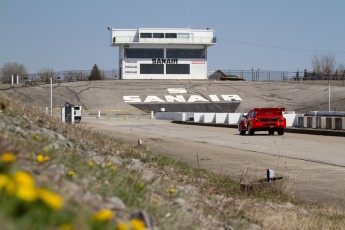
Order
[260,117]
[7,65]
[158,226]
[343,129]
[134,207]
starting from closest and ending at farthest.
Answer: [158,226], [134,207], [260,117], [343,129], [7,65]

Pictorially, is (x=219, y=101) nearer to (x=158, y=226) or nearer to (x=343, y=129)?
(x=343, y=129)

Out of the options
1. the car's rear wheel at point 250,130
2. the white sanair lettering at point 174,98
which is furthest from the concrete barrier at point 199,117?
the white sanair lettering at point 174,98

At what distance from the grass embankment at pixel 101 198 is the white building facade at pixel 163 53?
8806 cm

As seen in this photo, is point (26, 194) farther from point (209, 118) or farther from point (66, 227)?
point (209, 118)

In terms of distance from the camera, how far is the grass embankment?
2564 millimetres

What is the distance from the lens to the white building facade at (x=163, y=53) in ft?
330

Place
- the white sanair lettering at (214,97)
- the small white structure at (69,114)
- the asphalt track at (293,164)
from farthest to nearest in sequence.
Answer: the white sanair lettering at (214,97) → the small white structure at (69,114) → the asphalt track at (293,164)

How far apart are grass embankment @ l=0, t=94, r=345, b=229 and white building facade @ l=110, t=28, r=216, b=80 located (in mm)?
88063

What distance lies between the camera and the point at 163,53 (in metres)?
101

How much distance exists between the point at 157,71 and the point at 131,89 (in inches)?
335

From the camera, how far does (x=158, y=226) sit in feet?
15.8

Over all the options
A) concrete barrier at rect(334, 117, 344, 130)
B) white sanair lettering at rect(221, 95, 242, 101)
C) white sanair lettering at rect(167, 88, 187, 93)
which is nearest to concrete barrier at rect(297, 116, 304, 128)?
concrete barrier at rect(334, 117, 344, 130)

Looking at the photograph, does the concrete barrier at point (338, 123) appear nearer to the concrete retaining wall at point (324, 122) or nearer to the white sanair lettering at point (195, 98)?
the concrete retaining wall at point (324, 122)

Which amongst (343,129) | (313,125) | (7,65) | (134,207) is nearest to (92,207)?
(134,207)
